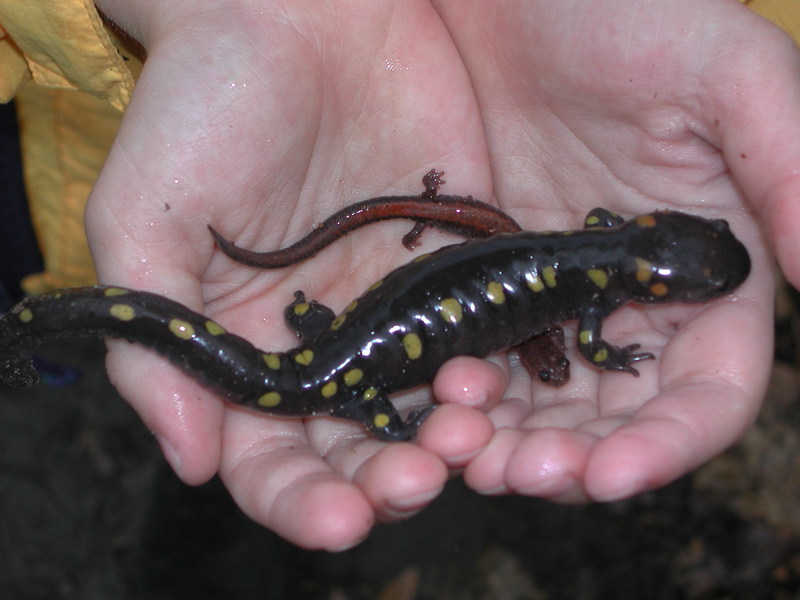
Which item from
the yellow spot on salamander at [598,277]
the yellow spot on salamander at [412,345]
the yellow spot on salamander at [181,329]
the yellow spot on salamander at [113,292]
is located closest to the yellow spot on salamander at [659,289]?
the yellow spot on salamander at [598,277]

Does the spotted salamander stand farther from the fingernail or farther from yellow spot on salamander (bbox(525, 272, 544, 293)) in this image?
the fingernail

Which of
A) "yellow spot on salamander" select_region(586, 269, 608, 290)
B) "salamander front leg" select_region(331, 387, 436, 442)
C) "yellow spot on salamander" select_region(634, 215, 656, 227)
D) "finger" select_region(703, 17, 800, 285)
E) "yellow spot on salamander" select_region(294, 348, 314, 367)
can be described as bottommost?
"salamander front leg" select_region(331, 387, 436, 442)

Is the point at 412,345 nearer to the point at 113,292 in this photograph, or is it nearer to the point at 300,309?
the point at 300,309

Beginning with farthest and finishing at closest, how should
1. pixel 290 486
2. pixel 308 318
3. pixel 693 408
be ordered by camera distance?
pixel 308 318 → pixel 290 486 → pixel 693 408

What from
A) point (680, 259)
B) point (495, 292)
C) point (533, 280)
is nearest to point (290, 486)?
point (495, 292)

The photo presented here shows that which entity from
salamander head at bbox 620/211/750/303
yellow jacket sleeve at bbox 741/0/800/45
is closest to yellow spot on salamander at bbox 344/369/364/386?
salamander head at bbox 620/211/750/303

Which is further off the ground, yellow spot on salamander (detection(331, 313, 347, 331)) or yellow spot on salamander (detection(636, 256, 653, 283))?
yellow spot on salamander (detection(636, 256, 653, 283))

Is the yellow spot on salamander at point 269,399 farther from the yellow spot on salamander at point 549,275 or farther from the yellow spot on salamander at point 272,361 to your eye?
the yellow spot on salamander at point 549,275

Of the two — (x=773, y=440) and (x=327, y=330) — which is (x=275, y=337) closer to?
(x=327, y=330)
